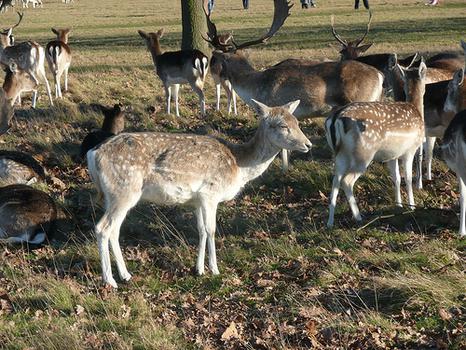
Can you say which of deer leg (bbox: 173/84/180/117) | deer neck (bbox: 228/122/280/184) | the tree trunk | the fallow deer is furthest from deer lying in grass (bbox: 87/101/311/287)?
the tree trunk

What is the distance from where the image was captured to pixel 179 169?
7.03m

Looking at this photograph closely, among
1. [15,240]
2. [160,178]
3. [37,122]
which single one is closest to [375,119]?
[160,178]

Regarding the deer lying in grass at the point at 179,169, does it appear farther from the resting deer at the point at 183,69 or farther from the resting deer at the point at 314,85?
the resting deer at the point at 183,69

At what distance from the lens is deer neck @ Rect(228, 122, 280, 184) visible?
7520 mm

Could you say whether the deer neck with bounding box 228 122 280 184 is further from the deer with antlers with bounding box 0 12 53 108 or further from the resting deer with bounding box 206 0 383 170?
the deer with antlers with bounding box 0 12 53 108

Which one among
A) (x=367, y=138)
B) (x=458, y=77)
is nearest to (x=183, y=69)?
(x=458, y=77)

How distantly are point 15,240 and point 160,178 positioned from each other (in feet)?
7.14

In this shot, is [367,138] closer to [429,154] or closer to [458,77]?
[458,77]

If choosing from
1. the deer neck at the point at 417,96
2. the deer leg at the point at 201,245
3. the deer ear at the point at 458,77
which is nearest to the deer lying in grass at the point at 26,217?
the deer leg at the point at 201,245

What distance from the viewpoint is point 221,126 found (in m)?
12.6

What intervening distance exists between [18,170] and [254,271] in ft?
14.4

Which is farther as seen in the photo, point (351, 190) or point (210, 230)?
point (351, 190)

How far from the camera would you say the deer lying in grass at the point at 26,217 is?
823cm

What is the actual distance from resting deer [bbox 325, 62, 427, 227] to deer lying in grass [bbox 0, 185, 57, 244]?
10.1 ft
